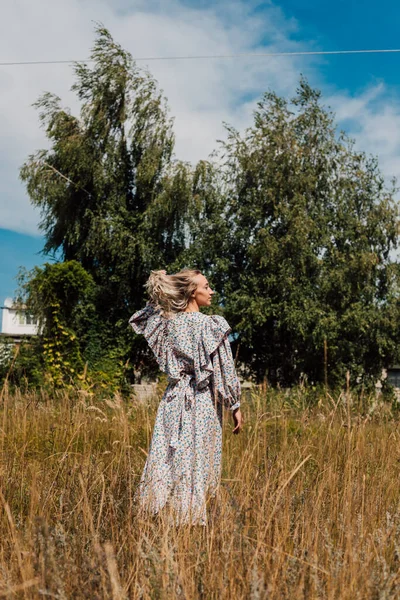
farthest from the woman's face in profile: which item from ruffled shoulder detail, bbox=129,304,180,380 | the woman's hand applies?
the woman's hand

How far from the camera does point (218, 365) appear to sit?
366 cm

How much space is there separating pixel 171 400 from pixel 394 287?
21.7 m

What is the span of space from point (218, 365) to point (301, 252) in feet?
60.3

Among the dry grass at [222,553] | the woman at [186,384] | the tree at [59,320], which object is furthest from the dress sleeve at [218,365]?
the tree at [59,320]

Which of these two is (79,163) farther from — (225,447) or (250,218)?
(225,447)

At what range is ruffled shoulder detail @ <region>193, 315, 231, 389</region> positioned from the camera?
3598 millimetres

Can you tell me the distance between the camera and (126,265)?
21.4 metres

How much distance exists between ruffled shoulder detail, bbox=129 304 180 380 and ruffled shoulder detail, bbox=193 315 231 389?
5.5 inches

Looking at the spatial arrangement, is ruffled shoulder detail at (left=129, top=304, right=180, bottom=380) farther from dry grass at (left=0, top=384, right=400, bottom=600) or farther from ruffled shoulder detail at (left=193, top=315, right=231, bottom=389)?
dry grass at (left=0, top=384, right=400, bottom=600)

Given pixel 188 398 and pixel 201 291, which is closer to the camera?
pixel 188 398

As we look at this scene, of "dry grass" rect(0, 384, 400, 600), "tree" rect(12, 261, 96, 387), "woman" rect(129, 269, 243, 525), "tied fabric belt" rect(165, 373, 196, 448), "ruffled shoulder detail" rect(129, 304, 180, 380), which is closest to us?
"dry grass" rect(0, 384, 400, 600)

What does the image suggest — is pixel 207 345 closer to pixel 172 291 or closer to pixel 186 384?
pixel 186 384

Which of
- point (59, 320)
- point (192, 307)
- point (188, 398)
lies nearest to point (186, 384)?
point (188, 398)

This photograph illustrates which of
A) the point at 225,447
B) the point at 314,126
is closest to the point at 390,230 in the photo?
the point at 314,126
